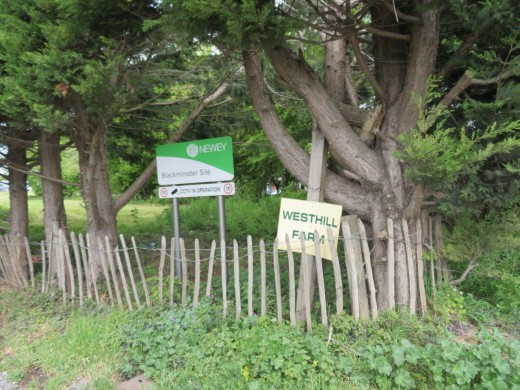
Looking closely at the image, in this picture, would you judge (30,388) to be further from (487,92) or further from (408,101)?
(487,92)

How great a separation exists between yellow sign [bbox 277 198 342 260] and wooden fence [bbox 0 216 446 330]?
85 mm

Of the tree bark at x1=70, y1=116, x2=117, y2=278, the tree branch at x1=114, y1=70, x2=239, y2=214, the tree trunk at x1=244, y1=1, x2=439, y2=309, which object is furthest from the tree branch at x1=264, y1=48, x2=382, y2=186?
the tree bark at x1=70, y1=116, x2=117, y2=278

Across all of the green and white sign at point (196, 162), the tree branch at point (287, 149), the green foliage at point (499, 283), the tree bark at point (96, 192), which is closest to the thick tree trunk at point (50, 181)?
the tree bark at point (96, 192)

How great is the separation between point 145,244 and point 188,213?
435 centimetres

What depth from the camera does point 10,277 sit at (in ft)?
19.0

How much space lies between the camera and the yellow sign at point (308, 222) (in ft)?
11.5

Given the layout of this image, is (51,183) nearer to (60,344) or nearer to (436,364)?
(60,344)

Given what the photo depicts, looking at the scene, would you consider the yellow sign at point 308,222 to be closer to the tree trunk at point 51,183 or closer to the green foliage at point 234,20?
the green foliage at point 234,20

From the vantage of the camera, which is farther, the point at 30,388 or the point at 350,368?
the point at 30,388

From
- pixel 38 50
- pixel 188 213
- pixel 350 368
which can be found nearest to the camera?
pixel 350 368

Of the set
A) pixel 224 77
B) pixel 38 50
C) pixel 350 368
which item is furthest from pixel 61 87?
pixel 350 368

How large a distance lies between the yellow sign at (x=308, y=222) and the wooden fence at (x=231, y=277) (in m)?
0.08

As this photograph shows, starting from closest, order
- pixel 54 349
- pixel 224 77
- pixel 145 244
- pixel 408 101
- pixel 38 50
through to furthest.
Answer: pixel 408 101 < pixel 54 349 < pixel 38 50 < pixel 224 77 < pixel 145 244

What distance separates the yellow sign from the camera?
3496mm
